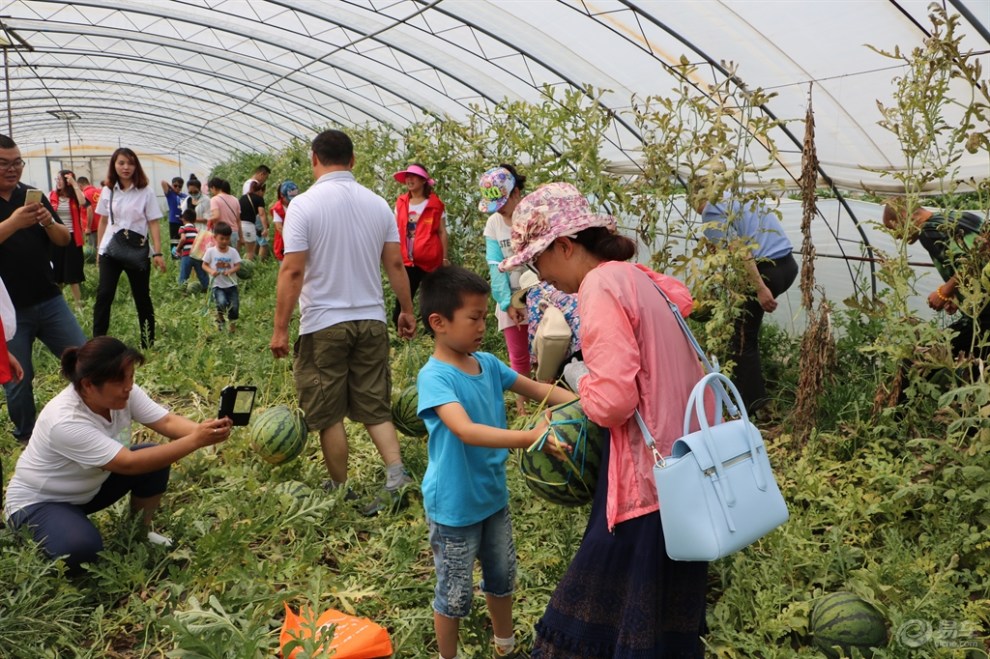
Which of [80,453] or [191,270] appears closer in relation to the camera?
[80,453]

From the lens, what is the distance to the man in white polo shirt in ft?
14.1

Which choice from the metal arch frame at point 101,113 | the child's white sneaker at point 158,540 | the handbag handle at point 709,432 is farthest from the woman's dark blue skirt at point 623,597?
the metal arch frame at point 101,113

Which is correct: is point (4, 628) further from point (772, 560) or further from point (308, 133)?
point (308, 133)

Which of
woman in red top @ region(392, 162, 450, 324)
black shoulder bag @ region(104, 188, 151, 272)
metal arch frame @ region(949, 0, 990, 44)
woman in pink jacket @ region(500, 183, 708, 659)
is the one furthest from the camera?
woman in red top @ region(392, 162, 450, 324)

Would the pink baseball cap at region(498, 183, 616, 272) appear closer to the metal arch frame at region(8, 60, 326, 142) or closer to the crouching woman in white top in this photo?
the crouching woman in white top

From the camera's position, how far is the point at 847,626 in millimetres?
3010

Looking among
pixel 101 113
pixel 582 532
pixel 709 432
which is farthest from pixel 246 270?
pixel 101 113

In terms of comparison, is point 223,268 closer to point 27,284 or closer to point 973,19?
point 27,284

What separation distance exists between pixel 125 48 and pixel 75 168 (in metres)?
26.0

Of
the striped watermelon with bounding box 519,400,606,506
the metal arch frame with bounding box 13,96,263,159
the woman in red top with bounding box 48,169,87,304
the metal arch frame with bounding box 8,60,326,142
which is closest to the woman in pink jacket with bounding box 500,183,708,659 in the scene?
the striped watermelon with bounding box 519,400,606,506

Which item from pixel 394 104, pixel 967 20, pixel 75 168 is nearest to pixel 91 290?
pixel 394 104

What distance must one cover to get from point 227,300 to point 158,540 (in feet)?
14.8

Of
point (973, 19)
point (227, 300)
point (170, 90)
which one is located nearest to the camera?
point (973, 19)

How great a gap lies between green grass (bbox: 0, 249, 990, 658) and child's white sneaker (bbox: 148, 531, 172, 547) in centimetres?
5
